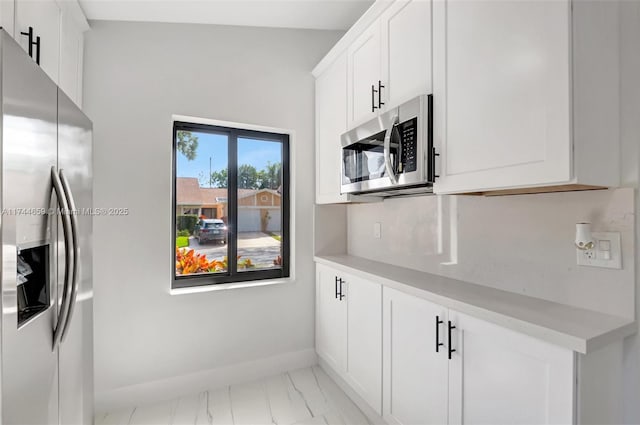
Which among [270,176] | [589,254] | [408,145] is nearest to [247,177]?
[270,176]

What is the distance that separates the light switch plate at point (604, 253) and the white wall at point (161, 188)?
1919 millimetres

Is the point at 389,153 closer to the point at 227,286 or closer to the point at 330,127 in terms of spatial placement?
the point at 330,127

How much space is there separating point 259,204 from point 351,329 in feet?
4.06

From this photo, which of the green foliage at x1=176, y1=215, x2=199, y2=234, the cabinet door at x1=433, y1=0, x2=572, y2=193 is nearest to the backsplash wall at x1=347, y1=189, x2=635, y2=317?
the cabinet door at x1=433, y1=0, x2=572, y2=193

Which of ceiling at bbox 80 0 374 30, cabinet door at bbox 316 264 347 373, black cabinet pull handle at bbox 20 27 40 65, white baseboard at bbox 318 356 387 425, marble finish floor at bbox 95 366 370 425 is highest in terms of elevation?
ceiling at bbox 80 0 374 30

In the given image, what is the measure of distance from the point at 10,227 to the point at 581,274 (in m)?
1.87

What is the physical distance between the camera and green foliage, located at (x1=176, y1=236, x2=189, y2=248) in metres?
2.46

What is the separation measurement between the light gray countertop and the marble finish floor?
3.17 feet

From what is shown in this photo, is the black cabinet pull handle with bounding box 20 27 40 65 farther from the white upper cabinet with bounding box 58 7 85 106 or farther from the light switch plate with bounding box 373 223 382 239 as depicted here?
the light switch plate with bounding box 373 223 382 239

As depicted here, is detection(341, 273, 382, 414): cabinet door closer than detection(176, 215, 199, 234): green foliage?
Yes

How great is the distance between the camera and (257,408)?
2199mm

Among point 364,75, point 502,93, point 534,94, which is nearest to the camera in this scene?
point 534,94

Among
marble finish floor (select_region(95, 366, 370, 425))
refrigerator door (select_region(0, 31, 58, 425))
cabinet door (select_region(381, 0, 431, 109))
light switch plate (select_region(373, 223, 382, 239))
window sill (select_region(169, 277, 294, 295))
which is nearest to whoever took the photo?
refrigerator door (select_region(0, 31, 58, 425))

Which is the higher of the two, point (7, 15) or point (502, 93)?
point (7, 15)
